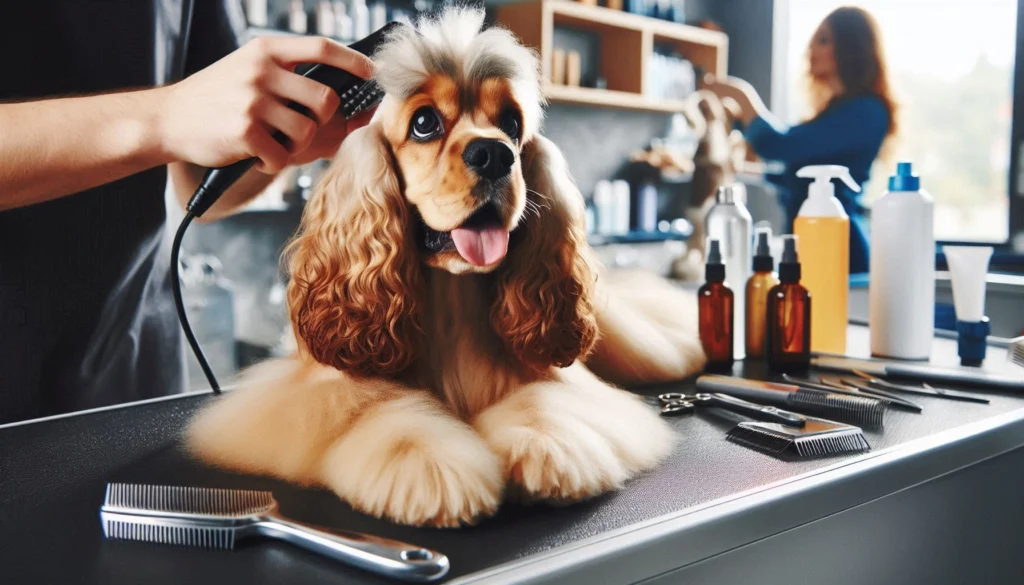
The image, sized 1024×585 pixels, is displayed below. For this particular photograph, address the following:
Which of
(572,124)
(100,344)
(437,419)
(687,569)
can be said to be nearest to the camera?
(687,569)

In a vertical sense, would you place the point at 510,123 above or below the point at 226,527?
above

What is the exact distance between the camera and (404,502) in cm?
64

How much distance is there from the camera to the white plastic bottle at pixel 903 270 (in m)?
1.24

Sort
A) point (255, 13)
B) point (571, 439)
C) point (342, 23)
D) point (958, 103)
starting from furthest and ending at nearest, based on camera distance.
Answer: point (958, 103), point (342, 23), point (255, 13), point (571, 439)

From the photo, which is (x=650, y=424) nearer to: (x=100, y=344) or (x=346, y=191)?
(x=346, y=191)

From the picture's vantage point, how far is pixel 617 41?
4.48 m

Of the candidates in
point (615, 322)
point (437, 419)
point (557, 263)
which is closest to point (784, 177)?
point (615, 322)

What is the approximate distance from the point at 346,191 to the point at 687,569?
1.60 feet

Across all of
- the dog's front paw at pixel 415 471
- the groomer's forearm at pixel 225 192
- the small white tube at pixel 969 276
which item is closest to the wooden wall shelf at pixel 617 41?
the groomer's forearm at pixel 225 192

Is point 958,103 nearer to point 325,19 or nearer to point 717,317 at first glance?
point 325,19

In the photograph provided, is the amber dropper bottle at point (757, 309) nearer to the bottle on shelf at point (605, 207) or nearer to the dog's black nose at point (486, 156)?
the dog's black nose at point (486, 156)

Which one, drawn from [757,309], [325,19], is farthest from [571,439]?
[325,19]

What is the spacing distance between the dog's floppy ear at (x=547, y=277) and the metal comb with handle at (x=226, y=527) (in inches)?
12.5

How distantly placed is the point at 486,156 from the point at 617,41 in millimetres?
3980
